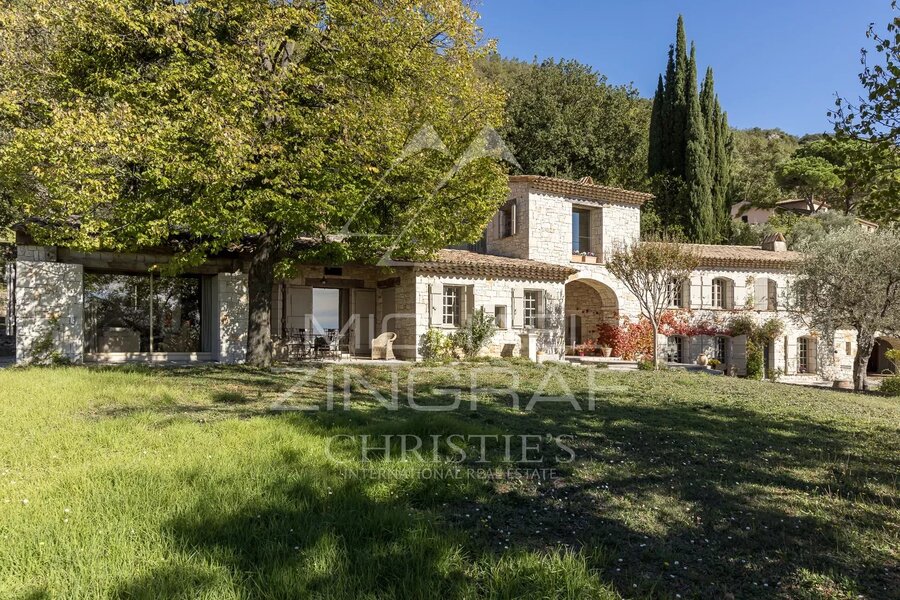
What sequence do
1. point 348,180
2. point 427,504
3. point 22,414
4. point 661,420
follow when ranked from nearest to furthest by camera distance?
point 427,504
point 22,414
point 661,420
point 348,180

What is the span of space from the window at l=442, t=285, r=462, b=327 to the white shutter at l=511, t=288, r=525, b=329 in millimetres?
1953

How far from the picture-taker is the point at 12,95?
34.7 ft

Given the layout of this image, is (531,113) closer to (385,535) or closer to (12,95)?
(12,95)

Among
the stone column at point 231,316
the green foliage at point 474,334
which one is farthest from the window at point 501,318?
the stone column at point 231,316

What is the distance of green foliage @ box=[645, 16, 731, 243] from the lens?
101ft

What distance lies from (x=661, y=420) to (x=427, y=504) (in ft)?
17.2

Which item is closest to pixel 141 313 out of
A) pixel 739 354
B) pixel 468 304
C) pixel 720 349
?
pixel 468 304

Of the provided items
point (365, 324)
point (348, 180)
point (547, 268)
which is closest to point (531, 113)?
point (547, 268)

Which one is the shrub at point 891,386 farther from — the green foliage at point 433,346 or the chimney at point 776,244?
the green foliage at point 433,346

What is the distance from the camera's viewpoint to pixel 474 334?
18.1 metres

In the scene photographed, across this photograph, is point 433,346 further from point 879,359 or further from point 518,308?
point 879,359

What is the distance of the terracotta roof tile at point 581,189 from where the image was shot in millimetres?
20938

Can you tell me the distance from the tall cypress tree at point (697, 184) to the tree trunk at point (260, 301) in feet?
79.5

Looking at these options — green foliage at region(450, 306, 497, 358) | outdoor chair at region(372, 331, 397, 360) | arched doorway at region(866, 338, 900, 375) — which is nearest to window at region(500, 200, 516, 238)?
green foliage at region(450, 306, 497, 358)
